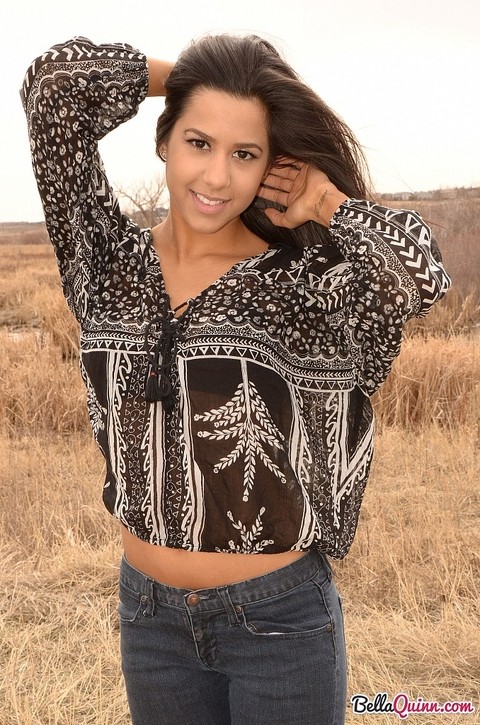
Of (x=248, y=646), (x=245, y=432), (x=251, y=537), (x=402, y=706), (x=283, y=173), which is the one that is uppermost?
(x=283, y=173)

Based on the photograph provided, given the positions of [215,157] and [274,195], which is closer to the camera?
[215,157]

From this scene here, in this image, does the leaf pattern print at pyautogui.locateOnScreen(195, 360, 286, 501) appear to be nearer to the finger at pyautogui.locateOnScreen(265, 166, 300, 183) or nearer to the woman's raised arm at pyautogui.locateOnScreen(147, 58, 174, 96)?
the finger at pyautogui.locateOnScreen(265, 166, 300, 183)

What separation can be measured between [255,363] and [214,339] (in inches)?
3.9

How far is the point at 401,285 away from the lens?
1.78m

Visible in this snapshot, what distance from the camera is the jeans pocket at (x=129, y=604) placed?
1840 mm

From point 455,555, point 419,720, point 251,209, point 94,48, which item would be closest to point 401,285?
point 251,209

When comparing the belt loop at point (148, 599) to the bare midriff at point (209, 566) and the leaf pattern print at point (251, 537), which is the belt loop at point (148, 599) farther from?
the leaf pattern print at point (251, 537)

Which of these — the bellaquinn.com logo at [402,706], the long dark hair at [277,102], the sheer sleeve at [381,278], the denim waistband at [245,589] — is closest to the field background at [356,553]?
the bellaquinn.com logo at [402,706]

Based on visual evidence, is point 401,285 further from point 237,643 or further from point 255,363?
point 237,643

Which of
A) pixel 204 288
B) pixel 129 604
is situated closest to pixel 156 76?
pixel 204 288

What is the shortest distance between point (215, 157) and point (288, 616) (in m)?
0.99

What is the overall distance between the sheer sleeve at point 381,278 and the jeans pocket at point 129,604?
0.70 meters

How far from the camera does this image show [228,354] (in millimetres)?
1772

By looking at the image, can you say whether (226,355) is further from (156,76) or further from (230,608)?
(156,76)
